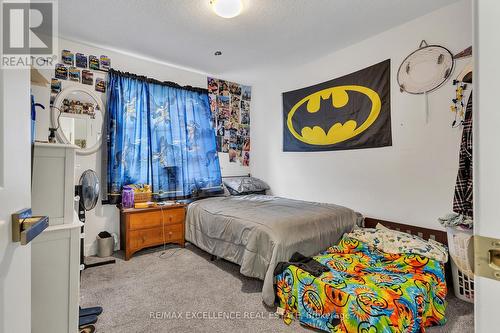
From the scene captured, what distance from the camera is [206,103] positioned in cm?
390

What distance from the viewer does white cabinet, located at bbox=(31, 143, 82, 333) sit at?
1.27 meters

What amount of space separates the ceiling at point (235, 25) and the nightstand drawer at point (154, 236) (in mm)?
2244

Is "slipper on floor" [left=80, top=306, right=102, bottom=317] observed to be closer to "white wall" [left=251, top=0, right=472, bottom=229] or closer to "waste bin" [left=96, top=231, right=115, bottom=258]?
"waste bin" [left=96, top=231, right=115, bottom=258]

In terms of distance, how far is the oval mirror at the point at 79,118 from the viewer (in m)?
2.81

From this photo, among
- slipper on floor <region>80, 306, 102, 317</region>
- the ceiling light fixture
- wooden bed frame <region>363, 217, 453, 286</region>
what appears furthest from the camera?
wooden bed frame <region>363, 217, 453, 286</region>

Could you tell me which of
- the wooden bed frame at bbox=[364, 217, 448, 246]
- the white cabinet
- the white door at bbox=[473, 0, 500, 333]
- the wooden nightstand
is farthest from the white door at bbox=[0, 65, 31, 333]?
the wooden bed frame at bbox=[364, 217, 448, 246]

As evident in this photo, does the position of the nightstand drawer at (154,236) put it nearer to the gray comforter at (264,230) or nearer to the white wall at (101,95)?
the gray comforter at (264,230)

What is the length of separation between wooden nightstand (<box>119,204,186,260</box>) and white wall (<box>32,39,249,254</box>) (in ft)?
0.71

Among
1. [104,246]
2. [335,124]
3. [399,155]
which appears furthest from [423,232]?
[104,246]

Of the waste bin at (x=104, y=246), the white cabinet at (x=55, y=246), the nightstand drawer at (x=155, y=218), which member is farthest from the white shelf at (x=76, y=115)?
the white cabinet at (x=55, y=246)

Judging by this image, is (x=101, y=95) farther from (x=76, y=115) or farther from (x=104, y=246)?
(x=104, y=246)

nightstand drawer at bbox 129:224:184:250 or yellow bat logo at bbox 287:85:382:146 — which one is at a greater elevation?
yellow bat logo at bbox 287:85:382:146

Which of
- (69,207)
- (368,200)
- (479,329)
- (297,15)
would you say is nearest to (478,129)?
(479,329)

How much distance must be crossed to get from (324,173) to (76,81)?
130 inches
